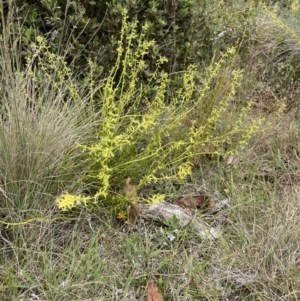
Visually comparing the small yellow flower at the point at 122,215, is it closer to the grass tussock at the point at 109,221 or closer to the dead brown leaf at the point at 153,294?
the grass tussock at the point at 109,221

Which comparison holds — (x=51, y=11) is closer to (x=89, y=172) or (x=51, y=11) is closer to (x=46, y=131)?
(x=46, y=131)

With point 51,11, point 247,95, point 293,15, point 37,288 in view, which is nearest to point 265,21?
point 293,15

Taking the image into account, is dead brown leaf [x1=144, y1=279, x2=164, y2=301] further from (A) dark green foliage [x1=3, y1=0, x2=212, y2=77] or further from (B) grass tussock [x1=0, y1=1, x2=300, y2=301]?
(A) dark green foliage [x1=3, y1=0, x2=212, y2=77]

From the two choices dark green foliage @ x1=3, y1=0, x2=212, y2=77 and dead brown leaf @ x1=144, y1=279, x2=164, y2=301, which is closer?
dead brown leaf @ x1=144, y1=279, x2=164, y2=301

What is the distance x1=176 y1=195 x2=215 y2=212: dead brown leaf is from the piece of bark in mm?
83

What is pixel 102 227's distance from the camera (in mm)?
2219

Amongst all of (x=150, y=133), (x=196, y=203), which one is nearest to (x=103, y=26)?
(x=150, y=133)

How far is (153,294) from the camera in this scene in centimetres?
197

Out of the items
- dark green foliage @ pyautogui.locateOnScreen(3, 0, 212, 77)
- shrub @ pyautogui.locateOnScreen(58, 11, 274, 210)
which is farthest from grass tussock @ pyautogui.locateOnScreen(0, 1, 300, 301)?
dark green foliage @ pyautogui.locateOnScreen(3, 0, 212, 77)

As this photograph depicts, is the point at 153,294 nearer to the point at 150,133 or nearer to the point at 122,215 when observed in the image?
the point at 122,215

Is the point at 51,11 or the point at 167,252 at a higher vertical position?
the point at 51,11

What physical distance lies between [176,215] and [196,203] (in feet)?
0.68

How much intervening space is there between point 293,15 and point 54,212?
10.9 feet

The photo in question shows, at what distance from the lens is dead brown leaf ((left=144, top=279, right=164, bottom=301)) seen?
6.41 feet
